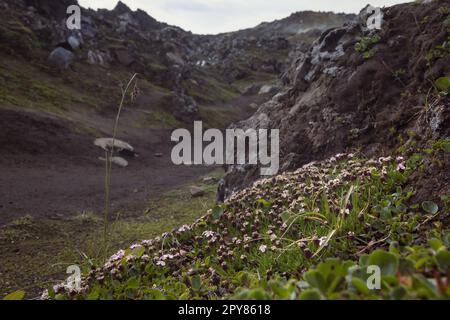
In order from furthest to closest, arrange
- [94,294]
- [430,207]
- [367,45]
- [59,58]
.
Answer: [59,58] < [367,45] < [430,207] < [94,294]

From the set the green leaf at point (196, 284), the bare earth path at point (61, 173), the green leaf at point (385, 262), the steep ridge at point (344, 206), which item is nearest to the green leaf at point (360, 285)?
the steep ridge at point (344, 206)

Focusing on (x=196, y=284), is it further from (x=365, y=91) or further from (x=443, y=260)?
(x=365, y=91)

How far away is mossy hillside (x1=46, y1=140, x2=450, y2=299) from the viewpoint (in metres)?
3.12

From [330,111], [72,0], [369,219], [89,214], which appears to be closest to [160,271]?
[369,219]

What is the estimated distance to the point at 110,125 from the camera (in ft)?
102

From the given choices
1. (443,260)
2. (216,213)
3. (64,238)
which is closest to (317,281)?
(443,260)

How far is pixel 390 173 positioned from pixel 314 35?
150196 millimetres

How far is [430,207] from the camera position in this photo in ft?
14.3

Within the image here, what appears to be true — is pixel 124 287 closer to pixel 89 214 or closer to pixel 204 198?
pixel 89 214

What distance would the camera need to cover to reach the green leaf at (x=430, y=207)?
432 centimetres

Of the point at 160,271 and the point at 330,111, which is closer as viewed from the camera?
the point at 160,271

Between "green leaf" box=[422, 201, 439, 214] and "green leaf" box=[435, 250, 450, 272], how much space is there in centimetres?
239

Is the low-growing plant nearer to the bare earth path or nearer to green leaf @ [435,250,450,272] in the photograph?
green leaf @ [435,250,450,272]

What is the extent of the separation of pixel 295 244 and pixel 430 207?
157cm
